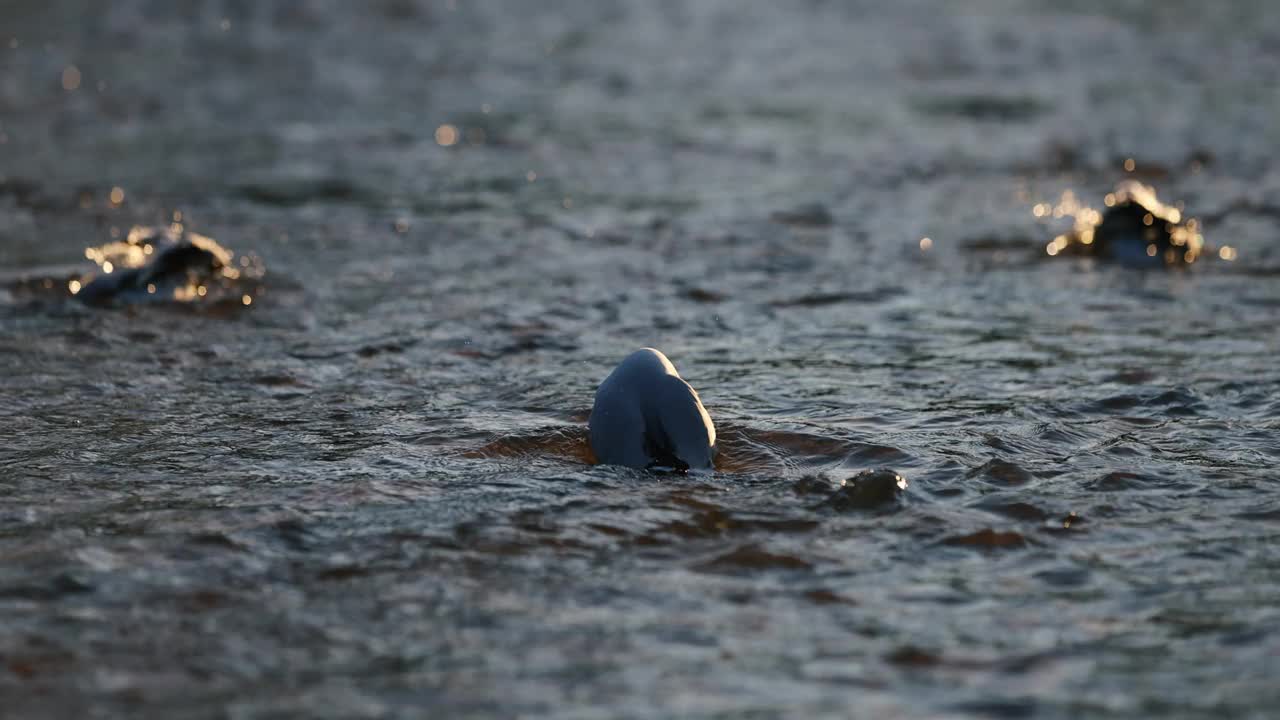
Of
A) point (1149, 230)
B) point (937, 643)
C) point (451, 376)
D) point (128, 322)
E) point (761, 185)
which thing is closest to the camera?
point (937, 643)

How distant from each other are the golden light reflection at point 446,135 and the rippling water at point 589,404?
0.04m

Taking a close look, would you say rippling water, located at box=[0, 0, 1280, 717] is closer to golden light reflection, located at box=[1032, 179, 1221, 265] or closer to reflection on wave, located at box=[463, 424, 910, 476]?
reflection on wave, located at box=[463, 424, 910, 476]

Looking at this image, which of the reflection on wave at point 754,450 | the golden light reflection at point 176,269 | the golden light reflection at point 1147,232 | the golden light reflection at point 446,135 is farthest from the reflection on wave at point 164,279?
the golden light reflection at point 1147,232

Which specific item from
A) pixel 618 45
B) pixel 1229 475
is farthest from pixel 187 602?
pixel 618 45

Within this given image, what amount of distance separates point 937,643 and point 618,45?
1084cm

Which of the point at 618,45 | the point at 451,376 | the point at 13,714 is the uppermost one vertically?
the point at 618,45

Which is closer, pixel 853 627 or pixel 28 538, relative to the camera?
pixel 853 627

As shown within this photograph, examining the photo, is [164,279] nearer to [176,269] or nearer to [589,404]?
[176,269]

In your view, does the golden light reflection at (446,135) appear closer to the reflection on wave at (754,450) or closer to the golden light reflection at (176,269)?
the golden light reflection at (176,269)

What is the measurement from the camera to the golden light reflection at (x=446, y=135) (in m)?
9.64

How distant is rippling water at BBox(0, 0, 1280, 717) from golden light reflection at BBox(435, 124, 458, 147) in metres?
0.04

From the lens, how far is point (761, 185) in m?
8.38

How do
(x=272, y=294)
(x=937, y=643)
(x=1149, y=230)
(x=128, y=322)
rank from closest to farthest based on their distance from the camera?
(x=937, y=643) → (x=128, y=322) → (x=272, y=294) → (x=1149, y=230)

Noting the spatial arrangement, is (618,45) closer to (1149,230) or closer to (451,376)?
(1149,230)
